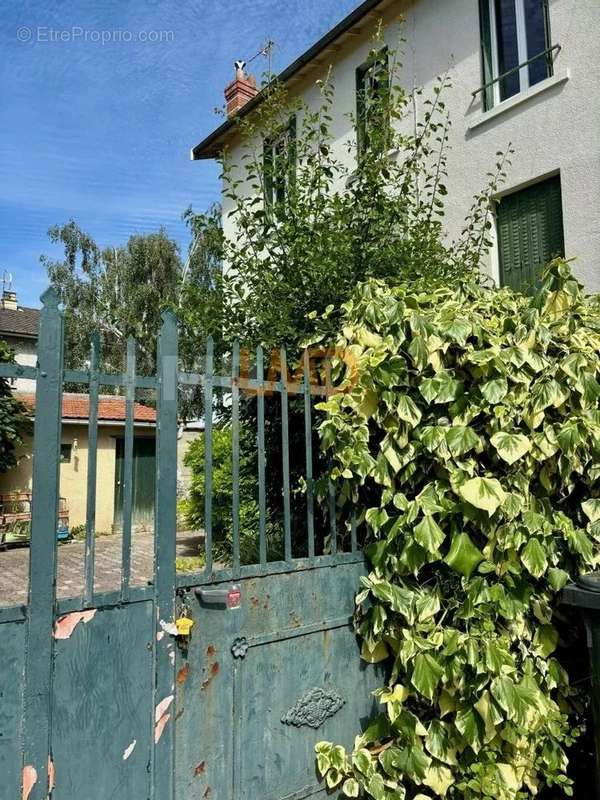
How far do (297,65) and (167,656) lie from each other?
9759 mm

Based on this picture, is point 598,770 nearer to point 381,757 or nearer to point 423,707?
point 423,707

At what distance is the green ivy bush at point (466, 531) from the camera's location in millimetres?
3002

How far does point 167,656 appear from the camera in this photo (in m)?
2.56

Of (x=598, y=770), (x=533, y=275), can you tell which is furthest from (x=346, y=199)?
(x=598, y=770)

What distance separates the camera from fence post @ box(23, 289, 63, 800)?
216 cm

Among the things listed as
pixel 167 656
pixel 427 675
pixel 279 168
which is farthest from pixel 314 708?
pixel 279 168

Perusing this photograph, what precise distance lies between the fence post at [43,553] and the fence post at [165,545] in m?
0.46

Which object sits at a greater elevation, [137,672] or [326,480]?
[326,480]

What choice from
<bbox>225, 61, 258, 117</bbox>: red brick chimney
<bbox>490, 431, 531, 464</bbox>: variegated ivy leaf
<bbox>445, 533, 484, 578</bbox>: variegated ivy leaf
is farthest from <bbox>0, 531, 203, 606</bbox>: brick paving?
<bbox>225, 61, 258, 117</bbox>: red brick chimney

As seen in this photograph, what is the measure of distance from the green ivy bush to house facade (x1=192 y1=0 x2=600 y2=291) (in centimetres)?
303

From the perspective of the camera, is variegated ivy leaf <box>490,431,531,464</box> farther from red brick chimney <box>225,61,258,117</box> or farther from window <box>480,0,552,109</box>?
red brick chimney <box>225,61,258,117</box>

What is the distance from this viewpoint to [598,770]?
313 cm

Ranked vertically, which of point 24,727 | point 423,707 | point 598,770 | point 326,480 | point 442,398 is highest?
point 442,398

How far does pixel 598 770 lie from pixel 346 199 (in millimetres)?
4284
